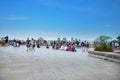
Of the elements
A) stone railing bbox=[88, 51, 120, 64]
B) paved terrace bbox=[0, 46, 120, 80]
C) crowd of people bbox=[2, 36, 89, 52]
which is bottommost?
paved terrace bbox=[0, 46, 120, 80]

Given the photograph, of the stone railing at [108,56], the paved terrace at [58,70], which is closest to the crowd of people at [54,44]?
the stone railing at [108,56]

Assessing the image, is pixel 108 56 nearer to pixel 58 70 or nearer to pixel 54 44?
pixel 58 70

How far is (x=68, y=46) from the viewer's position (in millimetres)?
38125

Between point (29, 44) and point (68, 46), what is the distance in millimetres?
6930

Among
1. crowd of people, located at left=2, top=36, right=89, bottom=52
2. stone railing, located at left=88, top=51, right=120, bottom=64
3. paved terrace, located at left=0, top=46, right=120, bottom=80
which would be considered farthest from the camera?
crowd of people, located at left=2, top=36, right=89, bottom=52

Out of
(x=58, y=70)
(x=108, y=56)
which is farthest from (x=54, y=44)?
(x=58, y=70)

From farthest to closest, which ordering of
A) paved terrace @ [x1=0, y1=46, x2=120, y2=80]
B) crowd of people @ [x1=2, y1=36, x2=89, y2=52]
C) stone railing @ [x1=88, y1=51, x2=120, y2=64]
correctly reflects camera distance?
crowd of people @ [x1=2, y1=36, x2=89, y2=52] → stone railing @ [x1=88, y1=51, x2=120, y2=64] → paved terrace @ [x1=0, y1=46, x2=120, y2=80]

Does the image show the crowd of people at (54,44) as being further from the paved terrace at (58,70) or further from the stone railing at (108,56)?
the paved terrace at (58,70)

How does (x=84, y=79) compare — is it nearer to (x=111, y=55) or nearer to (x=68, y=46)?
(x=111, y=55)

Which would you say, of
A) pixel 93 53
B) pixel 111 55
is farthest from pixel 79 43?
pixel 111 55

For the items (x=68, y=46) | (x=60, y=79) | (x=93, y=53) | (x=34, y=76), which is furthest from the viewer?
(x=68, y=46)

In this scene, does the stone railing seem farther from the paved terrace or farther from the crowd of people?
the crowd of people

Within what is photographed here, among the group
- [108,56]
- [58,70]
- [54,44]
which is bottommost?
[58,70]

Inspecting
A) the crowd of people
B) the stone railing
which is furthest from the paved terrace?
the crowd of people
